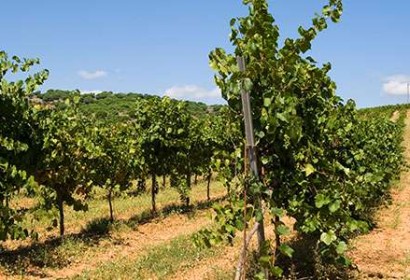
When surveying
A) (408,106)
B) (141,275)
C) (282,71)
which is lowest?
(141,275)

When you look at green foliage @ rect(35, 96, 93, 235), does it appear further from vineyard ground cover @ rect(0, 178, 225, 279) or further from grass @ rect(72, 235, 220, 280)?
grass @ rect(72, 235, 220, 280)

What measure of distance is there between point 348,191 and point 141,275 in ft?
18.5

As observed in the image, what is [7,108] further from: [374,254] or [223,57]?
[374,254]

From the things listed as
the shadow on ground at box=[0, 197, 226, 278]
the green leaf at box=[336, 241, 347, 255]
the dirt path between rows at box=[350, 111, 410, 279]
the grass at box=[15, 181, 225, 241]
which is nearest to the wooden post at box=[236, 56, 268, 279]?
the green leaf at box=[336, 241, 347, 255]

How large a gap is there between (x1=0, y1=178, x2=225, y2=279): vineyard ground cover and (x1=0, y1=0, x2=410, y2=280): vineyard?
2.4 inches

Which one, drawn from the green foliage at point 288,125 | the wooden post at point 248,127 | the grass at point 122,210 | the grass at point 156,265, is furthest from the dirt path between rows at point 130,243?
the wooden post at point 248,127

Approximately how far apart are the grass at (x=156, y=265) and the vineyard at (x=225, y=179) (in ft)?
0.16

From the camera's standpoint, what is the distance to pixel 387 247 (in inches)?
435

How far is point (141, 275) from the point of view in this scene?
→ 1038 centimetres

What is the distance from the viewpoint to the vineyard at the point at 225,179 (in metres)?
6.05

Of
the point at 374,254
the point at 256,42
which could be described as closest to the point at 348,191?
the point at 256,42

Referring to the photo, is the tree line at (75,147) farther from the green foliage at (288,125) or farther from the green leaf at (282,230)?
the green leaf at (282,230)

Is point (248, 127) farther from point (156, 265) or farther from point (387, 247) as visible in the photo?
point (387, 247)

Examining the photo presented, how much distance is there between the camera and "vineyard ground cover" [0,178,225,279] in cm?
1210
